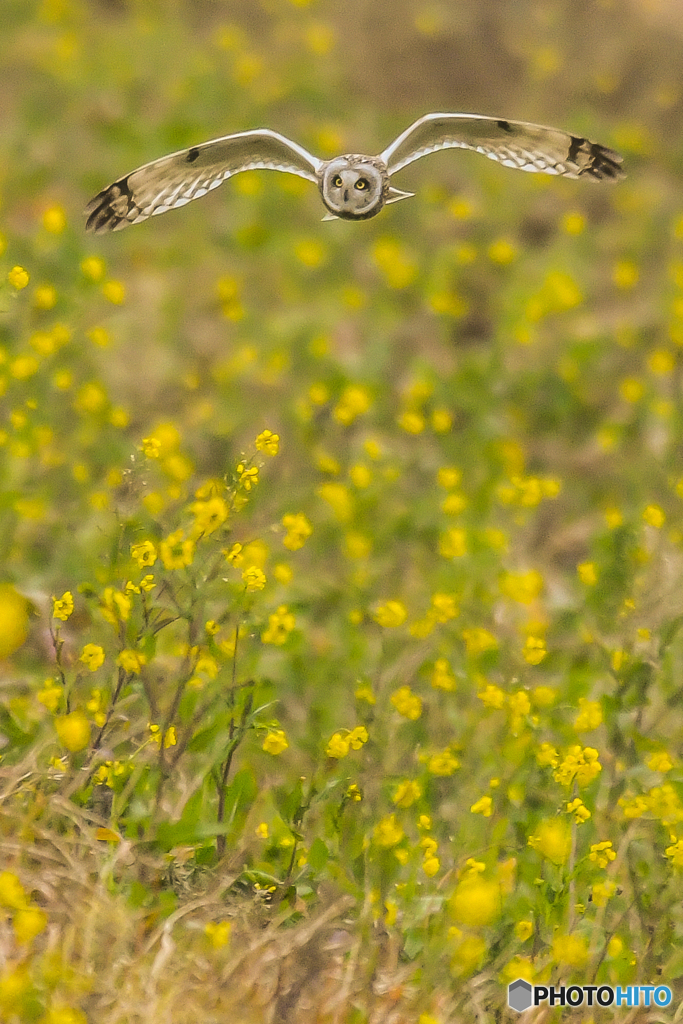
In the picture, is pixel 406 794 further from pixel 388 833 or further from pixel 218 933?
pixel 218 933

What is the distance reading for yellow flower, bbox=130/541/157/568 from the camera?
175 cm

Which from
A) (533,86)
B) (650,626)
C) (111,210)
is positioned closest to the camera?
(111,210)

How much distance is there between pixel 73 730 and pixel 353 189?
937mm

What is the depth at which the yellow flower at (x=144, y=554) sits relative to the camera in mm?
1754

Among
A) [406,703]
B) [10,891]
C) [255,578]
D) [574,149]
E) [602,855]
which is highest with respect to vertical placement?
[574,149]

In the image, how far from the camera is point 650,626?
2.22 metres

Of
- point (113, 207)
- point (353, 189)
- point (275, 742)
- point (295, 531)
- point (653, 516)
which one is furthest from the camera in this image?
point (653, 516)

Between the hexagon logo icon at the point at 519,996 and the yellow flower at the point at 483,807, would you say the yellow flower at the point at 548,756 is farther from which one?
the hexagon logo icon at the point at 519,996

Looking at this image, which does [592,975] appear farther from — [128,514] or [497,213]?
[497,213]

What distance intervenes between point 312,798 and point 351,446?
1.92 m

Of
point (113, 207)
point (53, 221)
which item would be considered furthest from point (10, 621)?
point (53, 221)

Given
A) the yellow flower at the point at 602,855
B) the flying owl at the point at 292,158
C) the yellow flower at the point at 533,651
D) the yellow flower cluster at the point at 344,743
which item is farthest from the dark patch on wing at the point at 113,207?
the yellow flower at the point at 602,855

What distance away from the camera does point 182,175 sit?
161 cm

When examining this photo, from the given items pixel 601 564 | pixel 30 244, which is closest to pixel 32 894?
pixel 601 564
